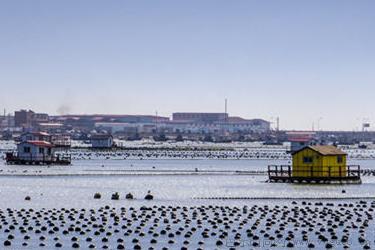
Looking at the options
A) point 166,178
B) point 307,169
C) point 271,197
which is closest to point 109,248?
point 271,197

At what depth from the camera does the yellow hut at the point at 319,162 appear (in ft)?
243

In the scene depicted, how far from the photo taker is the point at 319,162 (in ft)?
243

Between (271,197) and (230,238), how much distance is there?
21.2 metres

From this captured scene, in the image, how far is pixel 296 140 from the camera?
6373 inches

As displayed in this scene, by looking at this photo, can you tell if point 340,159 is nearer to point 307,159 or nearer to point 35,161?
point 307,159

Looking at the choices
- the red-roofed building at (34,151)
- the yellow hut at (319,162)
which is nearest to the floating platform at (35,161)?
the red-roofed building at (34,151)

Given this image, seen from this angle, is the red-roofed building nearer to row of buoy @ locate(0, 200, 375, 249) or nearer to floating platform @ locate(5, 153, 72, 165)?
floating platform @ locate(5, 153, 72, 165)

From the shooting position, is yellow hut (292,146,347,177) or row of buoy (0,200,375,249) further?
yellow hut (292,146,347,177)

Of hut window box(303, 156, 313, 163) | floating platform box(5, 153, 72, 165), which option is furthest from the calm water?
floating platform box(5, 153, 72, 165)

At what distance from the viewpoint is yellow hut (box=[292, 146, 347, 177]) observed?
7406 cm

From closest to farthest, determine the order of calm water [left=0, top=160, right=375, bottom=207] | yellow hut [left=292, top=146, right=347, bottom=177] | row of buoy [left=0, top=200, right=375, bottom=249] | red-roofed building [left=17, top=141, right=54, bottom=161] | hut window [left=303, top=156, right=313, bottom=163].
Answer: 1. row of buoy [left=0, top=200, right=375, bottom=249]
2. calm water [left=0, top=160, right=375, bottom=207]
3. yellow hut [left=292, top=146, right=347, bottom=177]
4. hut window [left=303, top=156, right=313, bottom=163]
5. red-roofed building [left=17, top=141, right=54, bottom=161]

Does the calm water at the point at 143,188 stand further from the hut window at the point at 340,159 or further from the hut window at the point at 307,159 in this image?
the hut window at the point at 307,159

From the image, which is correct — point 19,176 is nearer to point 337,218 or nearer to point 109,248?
point 337,218

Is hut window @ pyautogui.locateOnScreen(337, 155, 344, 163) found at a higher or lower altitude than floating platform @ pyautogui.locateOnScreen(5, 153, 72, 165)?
higher
